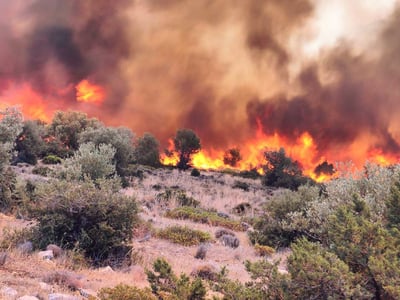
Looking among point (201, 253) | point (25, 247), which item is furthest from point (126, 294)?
point (201, 253)

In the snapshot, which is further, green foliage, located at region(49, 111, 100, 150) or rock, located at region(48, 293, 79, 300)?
green foliage, located at region(49, 111, 100, 150)

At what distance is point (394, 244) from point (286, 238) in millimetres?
10976

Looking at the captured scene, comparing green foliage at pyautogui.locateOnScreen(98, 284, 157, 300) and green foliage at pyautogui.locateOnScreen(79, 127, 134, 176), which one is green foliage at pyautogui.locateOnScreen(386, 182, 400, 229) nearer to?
green foliage at pyautogui.locateOnScreen(98, 284, 157, 300)

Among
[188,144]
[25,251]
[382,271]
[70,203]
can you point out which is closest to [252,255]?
[70,203]

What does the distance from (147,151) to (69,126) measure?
1078cm

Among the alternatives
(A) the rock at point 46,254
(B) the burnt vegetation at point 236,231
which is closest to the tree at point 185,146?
(B) the burnt vegetation at point 236,231

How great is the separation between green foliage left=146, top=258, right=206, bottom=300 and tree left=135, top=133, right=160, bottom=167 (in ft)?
161

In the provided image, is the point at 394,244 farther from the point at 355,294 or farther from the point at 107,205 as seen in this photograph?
the point at 107,205

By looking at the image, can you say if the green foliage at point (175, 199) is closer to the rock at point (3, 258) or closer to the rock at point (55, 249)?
the rock at point (55, 249)

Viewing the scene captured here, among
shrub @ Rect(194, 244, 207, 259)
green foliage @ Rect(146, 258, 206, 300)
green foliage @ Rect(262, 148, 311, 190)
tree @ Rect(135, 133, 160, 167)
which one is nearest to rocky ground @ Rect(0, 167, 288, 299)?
shrub @ Rect(194, 244, 207, 259)

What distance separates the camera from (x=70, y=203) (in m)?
10.2

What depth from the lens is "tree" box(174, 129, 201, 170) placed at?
2279 inches

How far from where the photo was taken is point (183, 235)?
47.0ft

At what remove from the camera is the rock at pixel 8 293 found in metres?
5.66
